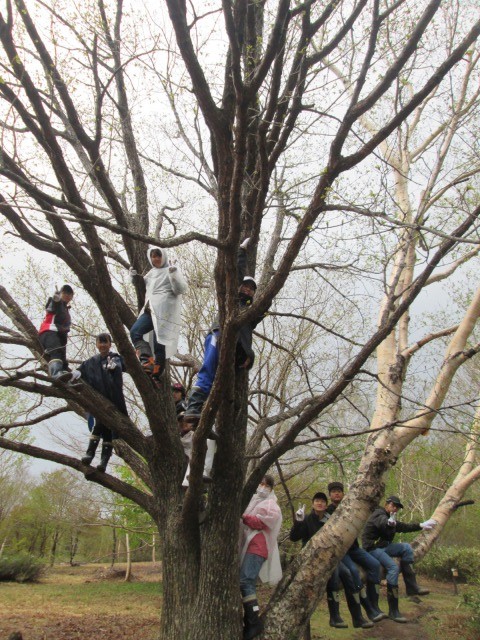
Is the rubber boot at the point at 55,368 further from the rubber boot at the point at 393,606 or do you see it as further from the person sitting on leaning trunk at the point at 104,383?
the rubber boot at the point at 393,606

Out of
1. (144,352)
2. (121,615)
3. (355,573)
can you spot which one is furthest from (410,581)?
(121,615)

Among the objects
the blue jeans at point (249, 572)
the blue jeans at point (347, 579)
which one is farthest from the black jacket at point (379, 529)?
the blue jeans at point (249, 572)

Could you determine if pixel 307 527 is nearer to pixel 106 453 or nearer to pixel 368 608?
pixel 368 608

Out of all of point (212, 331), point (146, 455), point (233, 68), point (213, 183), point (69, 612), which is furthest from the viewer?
point (69, 612)

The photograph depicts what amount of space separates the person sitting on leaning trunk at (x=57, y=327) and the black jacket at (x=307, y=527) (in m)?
2.99

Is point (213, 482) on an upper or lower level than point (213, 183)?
lower

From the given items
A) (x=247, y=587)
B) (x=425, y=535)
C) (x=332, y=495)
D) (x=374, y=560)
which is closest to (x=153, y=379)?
(x=247, y=587)

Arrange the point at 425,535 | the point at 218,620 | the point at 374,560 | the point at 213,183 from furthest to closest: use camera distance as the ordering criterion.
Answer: the point at 425,535 → the point at 213,183 → the point at 374,560 → the point at 218,620

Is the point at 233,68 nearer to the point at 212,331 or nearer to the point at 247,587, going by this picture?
the point at 212,331

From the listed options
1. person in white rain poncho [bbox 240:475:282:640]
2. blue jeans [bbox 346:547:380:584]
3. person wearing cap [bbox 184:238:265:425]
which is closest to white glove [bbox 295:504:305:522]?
person in white rain poncho [bbox 240:475:282:640]

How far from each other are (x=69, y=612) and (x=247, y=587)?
387 inches

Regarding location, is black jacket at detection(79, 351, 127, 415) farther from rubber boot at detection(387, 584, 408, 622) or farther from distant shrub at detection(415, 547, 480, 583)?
distant shrub at detection(415, 547, 480, 583)

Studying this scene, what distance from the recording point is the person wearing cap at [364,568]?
516 cm

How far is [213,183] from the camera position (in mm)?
6109
